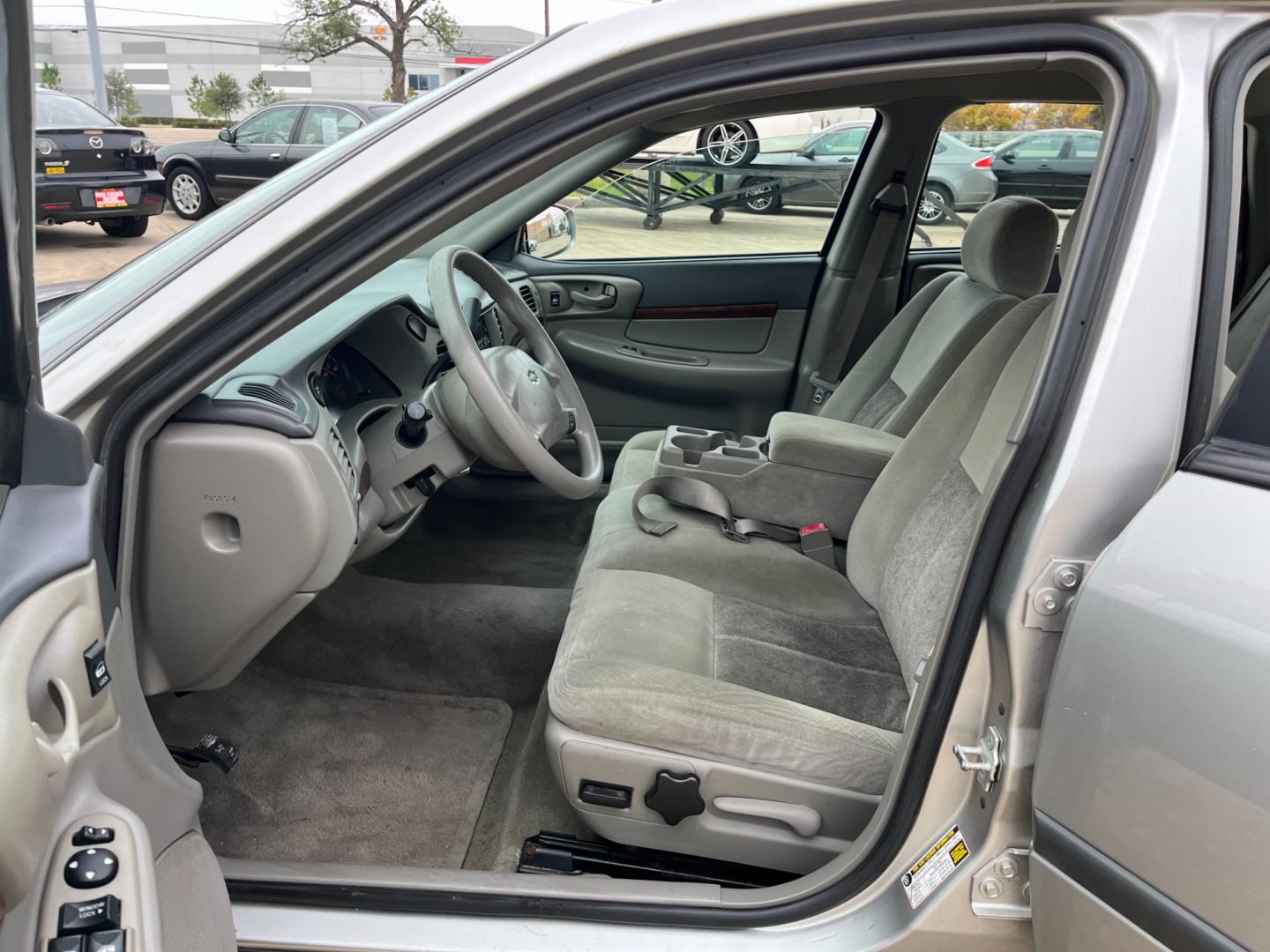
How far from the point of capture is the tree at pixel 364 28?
2075cm

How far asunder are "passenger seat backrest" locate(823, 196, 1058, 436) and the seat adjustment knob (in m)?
1.13

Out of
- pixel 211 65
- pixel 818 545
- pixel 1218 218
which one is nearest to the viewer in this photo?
pixel 1218 218

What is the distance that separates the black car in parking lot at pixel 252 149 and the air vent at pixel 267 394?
328 inches

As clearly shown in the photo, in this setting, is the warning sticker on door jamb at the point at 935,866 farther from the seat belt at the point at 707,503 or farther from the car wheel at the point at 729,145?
the car wheel at the point at 729,145

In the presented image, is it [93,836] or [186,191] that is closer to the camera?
[93,836]

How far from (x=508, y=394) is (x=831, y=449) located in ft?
2.50

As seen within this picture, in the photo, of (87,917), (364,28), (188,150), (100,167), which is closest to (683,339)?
(87,917)

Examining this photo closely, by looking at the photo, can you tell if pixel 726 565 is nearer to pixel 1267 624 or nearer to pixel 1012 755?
pixel 1012 755

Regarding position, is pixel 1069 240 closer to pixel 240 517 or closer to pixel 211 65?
pixel 240 517

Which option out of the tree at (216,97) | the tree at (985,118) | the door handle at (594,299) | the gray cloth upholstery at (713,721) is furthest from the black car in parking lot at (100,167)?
the tree at (216,97)

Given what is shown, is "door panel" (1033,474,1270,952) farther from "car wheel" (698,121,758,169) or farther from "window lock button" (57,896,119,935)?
"car wheel" (698,121,758,169)

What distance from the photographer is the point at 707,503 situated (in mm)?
2158

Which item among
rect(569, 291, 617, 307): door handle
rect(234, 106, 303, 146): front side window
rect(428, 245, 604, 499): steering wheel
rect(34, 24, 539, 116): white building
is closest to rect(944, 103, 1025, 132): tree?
rect(569, 291, 617, 307): door handle

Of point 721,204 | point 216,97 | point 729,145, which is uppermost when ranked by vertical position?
point 729,145
